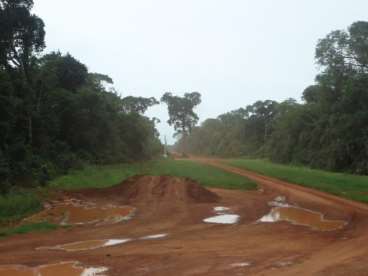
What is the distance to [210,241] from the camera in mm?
13078

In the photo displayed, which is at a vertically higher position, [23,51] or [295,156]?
[23,51]

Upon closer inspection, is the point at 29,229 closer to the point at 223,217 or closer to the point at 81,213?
the point at 81,213

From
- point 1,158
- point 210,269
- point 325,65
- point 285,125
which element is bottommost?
point 210,269

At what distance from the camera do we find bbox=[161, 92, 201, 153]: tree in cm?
10456

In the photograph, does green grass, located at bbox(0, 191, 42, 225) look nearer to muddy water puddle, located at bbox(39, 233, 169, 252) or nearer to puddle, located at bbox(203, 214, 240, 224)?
muddy water puddle, located at bbox(39, 233, 169, 252)

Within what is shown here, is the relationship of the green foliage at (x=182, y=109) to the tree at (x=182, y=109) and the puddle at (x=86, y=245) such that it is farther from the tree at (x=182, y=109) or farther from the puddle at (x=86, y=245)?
the puddle at (x=86, y=245)

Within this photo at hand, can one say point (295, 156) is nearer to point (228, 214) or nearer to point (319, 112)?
point (319, 112)

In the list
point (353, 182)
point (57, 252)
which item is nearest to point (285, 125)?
point (353, 182)

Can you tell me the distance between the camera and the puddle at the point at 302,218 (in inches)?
631

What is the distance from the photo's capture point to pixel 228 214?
62.1ft

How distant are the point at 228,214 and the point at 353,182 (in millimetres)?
13970

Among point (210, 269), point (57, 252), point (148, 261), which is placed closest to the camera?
point (210, 269)

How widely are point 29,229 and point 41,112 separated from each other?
22.9 meters

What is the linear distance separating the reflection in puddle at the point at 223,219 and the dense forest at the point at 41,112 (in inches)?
437
